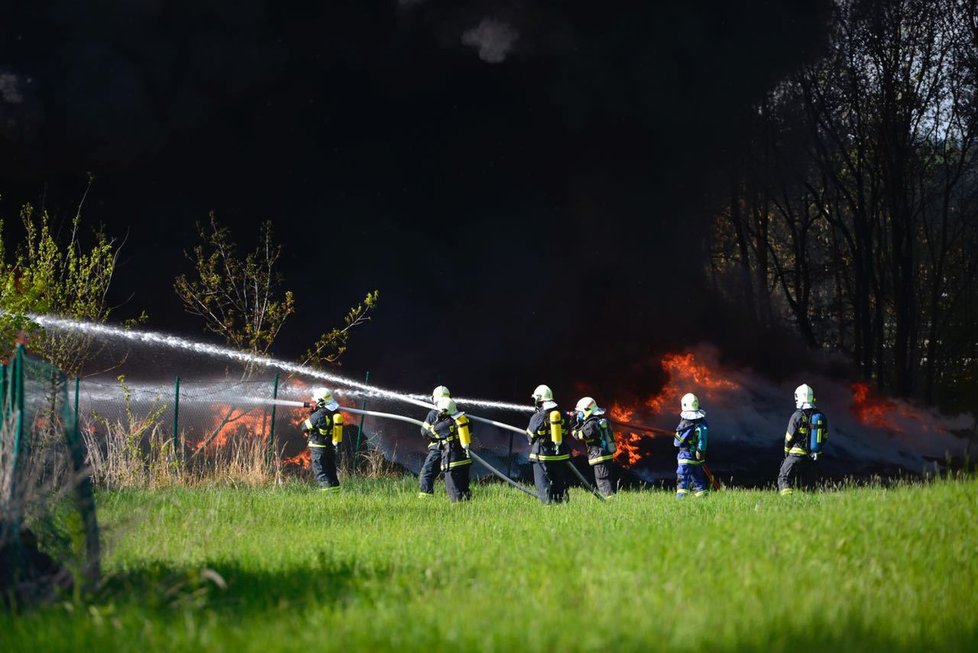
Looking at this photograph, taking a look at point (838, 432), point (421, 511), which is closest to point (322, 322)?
point (421, 511)

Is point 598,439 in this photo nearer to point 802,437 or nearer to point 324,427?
point 802,437

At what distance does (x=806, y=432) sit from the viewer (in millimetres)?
15383

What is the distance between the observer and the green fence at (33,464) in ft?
20.0

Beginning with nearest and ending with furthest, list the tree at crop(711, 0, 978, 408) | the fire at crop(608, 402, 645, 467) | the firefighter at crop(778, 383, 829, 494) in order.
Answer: the firefighter at crop(778, 383, 829, 494), the fire at crop(608, 402, 645, 467), the tree at crop(711, 0, 978, 408)

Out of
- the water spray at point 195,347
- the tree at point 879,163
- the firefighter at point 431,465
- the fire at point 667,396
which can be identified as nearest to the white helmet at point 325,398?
the water spray at point 195,347

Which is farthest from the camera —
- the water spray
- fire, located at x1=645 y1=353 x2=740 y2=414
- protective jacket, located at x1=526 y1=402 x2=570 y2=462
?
fire, located at x1=645 y1=353 x2=740 y2=414

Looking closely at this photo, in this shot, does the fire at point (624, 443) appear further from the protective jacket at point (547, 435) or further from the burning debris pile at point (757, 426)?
the protective jacket at point (547, 435)

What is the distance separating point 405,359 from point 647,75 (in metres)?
9.63

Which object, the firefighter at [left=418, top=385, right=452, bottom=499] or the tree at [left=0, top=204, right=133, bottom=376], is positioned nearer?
the tree at [left=0, top=204, right=133, bottom=376]

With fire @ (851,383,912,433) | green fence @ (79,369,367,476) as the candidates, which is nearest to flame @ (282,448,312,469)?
green fence @ (79,369,367,476)

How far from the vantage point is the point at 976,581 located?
679cm

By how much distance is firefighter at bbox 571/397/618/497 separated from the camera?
15.6 metres

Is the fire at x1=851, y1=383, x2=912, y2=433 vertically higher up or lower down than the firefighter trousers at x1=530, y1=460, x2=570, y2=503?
higher up

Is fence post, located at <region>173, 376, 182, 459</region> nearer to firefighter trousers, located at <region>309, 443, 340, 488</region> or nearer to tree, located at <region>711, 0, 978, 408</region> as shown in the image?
firefighter trousers, located at <region>309, 443, 340, 488</region>
